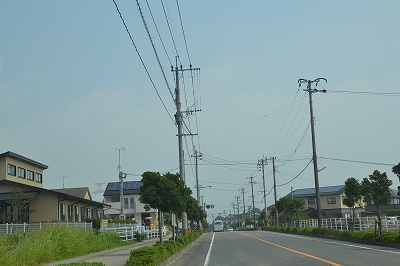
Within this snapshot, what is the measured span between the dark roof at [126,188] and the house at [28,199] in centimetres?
3473

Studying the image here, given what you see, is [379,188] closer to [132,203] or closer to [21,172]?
[21,172]

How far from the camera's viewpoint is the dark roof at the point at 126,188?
86.1 m

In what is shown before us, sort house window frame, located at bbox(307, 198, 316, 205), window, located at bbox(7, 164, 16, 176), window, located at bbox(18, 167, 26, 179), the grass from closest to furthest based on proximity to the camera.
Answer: the grass → window, located at bbox(7, 164, 16, 176) → window, located at bbox(18, 167, 26, 179) → house window frame, located at bbox(307, 198, 316, 205)

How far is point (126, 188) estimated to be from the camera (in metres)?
87.6

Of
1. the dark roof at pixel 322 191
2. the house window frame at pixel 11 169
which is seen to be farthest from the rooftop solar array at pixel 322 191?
the house window frame at pixel 11 169

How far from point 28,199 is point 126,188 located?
4840cm

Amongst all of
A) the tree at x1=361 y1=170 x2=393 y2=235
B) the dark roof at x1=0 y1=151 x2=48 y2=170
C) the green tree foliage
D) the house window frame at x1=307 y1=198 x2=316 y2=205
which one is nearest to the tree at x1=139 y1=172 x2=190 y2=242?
the tree at x1=361 y1=170 x2=393 y2=235

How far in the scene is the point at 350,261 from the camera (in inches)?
651

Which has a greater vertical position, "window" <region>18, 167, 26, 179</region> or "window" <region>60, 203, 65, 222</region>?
"window" <region>18, 167, 26, 179</region>

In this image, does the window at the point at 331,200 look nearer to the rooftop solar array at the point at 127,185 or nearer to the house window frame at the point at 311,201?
the house window frame at the point at 311,201

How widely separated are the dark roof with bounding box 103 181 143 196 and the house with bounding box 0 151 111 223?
34731 millimetres

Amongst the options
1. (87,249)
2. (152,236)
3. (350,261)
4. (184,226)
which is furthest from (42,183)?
(350,261)

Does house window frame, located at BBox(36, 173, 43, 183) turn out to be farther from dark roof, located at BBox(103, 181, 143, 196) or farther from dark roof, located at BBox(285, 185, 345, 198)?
dark roof, located at BBox(285, 185, 345, 198)

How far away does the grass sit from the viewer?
16625mm
